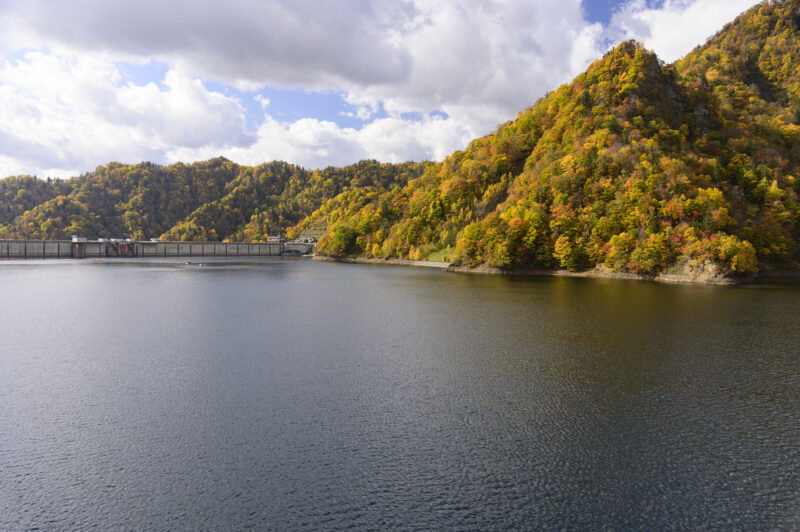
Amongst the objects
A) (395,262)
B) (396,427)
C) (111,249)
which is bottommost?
(396,427)

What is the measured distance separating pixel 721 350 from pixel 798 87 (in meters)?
164

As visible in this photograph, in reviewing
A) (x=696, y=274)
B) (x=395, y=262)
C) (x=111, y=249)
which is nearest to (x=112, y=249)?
(x=111, y=249)

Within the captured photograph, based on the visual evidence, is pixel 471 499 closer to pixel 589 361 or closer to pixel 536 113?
pixel 589 361

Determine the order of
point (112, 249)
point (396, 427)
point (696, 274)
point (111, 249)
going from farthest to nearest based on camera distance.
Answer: point (112, 249)
point (111, 249)
point (696, 274)
point (396, 427)

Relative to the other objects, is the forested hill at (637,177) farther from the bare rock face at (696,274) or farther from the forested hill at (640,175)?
the bare rock face at (696,274)

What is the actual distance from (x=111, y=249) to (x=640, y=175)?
175 metres

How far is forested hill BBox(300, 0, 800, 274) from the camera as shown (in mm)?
79438

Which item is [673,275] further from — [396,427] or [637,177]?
[396,427]

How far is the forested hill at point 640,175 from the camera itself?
79438 millimetres

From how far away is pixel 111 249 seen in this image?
168250 mm

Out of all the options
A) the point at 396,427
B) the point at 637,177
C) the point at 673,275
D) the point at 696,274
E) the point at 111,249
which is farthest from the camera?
the point at 111,249

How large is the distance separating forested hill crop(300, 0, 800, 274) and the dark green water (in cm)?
5956

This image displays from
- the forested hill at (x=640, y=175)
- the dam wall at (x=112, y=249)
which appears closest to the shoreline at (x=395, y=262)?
the forested hill at (x=640, y=175)

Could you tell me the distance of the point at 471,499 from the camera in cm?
913
